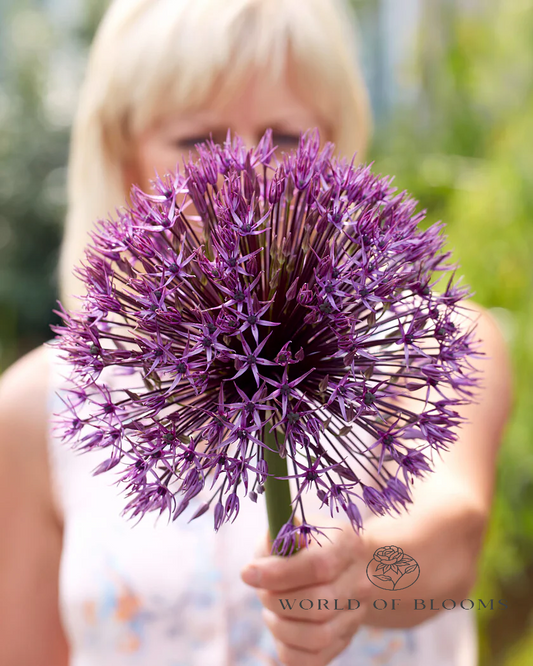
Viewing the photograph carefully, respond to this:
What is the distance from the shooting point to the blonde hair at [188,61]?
35.5 inches

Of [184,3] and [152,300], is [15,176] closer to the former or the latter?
[184,3]

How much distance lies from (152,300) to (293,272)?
0.11 metres

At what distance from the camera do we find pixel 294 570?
1.65 feet

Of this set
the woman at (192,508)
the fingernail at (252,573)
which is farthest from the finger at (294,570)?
the woman at (192,508)

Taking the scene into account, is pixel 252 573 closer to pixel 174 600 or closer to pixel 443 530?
pixel 443 530

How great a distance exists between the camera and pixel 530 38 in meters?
1.66

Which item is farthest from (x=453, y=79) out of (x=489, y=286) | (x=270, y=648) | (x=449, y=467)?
(x=270, y=648)

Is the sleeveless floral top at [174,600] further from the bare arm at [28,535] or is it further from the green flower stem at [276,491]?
the green flower stem at [276,491]

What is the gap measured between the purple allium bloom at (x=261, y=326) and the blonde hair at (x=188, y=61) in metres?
0.50

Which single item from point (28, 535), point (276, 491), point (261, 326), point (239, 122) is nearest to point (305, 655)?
point (276, 491)

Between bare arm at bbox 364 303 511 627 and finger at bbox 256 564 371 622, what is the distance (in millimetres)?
48

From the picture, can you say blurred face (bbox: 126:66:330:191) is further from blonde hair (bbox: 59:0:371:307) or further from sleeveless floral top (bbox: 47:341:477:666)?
sleeveless floral top (bbox: 47:341:477:666)

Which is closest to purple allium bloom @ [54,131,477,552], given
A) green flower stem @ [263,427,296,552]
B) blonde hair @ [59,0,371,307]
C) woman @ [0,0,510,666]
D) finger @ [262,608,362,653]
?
green flower stem @ [263,427,296,552]

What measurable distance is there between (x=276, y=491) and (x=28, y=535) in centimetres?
66
